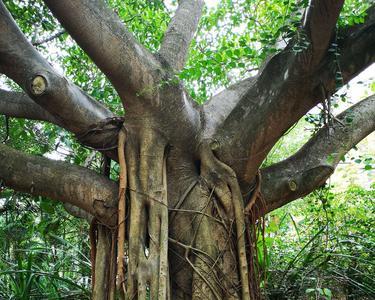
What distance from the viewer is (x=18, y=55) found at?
2574mm

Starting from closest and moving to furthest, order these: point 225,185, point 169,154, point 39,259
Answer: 1. point 225,185
2. point 169,154
3. point 39,259

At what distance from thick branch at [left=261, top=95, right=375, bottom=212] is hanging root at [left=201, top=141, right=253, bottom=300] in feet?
1.26

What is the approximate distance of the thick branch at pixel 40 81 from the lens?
96.6 inches

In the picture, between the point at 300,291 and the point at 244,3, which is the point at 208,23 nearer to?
the point at 244,3

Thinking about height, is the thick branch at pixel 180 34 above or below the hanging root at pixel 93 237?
above

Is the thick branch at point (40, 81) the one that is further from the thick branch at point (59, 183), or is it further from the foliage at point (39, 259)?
the foliage at point (39, 259)

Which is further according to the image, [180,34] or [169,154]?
[180,34]

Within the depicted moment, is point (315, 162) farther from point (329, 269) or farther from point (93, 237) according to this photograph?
point (93, 237)

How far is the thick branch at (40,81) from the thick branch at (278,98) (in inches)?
34.7

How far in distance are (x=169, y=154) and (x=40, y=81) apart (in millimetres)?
946

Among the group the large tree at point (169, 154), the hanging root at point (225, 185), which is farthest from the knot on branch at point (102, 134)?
the hanging root at point (225, 185)

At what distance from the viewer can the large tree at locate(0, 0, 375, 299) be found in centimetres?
238

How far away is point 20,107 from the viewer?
10.4 feet

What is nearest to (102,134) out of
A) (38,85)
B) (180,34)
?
(38,85)
